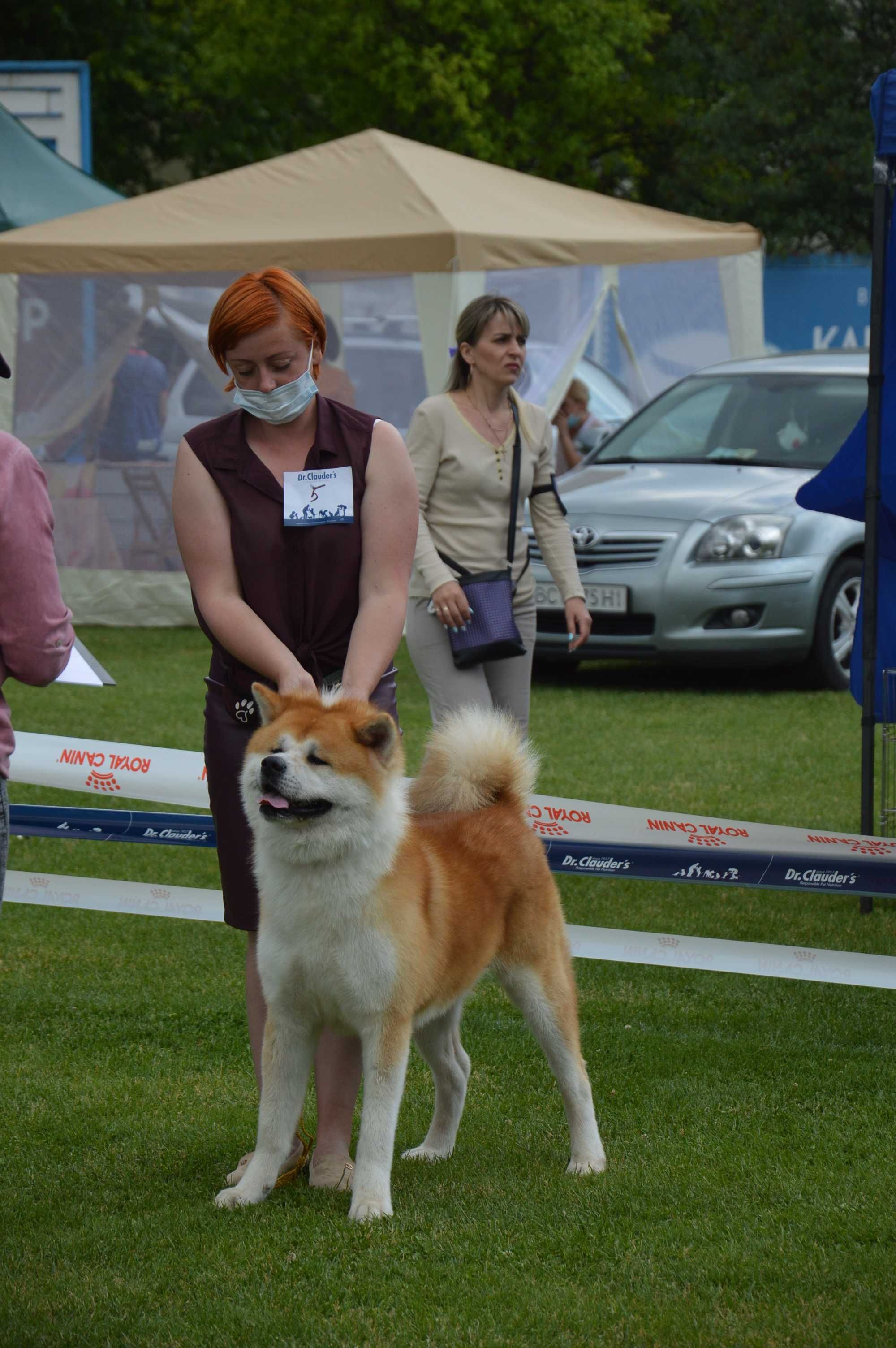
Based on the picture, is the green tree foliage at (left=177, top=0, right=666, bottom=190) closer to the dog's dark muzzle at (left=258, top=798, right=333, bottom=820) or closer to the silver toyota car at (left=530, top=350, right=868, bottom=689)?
the silver toyota car at (left=530, top=350, right=868, bottom=689)

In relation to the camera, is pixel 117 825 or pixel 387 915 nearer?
pixel 387 915

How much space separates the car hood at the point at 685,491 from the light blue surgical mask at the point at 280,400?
764 centimetres

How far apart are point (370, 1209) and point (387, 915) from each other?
26.6 inches

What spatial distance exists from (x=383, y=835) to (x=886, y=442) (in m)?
3.42

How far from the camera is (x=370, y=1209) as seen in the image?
3.78 metres

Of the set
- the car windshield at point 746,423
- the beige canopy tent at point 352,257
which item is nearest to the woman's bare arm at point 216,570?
the car windshield at point 746,423

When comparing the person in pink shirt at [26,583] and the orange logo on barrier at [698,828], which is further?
the orange logo on barrier at [698,828]

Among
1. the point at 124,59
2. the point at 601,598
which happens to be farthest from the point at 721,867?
the point at 124,59

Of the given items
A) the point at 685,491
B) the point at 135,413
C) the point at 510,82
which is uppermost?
the point at 510,82

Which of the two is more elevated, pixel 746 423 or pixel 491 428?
pixel 491 428

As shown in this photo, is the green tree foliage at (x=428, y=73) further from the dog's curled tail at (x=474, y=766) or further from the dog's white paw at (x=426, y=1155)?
the dog's white paw at (x=426, y=1155)

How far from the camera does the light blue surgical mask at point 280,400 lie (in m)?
3.86

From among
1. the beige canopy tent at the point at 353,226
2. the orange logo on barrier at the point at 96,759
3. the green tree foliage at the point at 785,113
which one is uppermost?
the green tree foliage at the point at 785,113

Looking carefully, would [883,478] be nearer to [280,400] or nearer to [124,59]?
[280,400]
